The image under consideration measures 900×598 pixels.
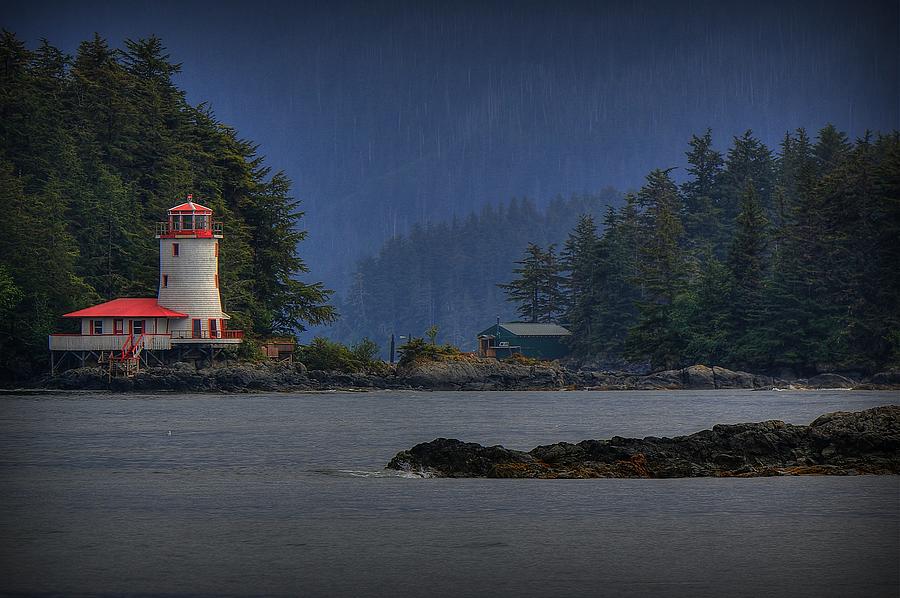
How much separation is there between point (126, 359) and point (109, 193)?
14.4m

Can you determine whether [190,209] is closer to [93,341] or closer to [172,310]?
[172,310]

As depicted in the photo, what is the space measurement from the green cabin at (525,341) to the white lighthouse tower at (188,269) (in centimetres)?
4761

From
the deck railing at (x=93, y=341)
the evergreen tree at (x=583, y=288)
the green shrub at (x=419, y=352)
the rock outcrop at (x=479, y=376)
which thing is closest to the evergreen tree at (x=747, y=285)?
the rock outcrop at (x=479, y=376)

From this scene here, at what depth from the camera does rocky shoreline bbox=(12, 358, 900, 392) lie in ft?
250

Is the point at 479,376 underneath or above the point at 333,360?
underneath

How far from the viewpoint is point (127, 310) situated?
76125 millimetres

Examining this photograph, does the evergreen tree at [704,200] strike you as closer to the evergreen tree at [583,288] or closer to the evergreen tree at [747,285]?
the evergreen tree at [583,288]

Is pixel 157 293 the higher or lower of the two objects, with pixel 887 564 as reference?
higher

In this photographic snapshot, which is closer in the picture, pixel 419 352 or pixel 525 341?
pixel 419 352

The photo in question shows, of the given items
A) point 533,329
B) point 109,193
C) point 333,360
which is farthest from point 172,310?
→ point 533,329

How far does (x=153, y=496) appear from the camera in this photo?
20328 millimetres

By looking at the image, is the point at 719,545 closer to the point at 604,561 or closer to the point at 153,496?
the point at 604,561

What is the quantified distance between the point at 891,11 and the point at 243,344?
59716 mm

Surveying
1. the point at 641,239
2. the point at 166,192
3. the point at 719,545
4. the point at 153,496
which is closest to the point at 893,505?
the point at 719,545
